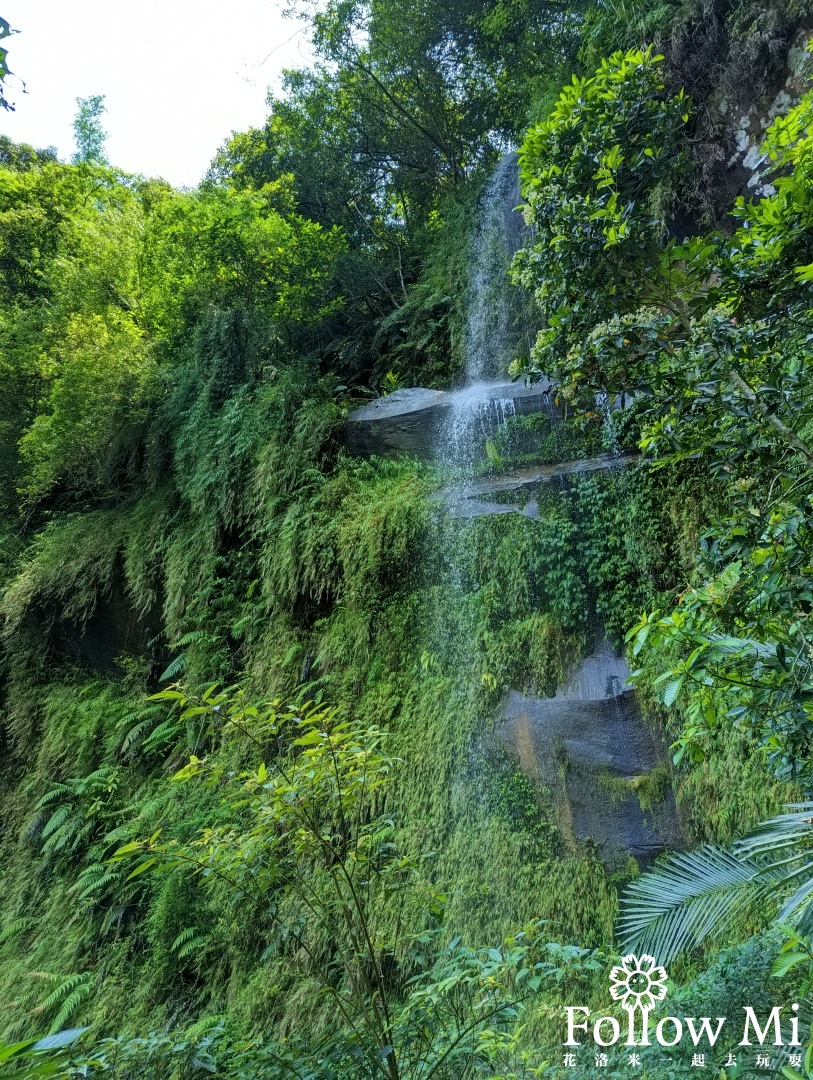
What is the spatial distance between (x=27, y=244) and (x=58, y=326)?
4151 millimetres

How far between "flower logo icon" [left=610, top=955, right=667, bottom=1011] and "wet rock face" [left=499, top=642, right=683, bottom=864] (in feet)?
3.88

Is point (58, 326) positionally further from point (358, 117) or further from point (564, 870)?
point (564, 870)

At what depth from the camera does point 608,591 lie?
4641 millimetres

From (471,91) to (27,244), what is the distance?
8.53 m

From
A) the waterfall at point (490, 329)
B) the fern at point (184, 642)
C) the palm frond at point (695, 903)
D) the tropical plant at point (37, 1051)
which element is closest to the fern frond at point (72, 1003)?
the fern at point (184, 642)

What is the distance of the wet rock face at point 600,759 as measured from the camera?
3.95m

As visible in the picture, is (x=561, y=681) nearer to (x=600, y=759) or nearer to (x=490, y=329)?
(x=600, y=759)

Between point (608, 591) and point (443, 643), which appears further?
point (443, 643)

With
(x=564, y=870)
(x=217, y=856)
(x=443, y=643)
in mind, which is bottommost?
(x=564, y=870)

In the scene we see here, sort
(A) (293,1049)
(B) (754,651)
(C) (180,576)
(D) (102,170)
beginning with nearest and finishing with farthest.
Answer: (A) (293,1049) < (B) (754,651) < (C) (180,576) < (D) (102,170)

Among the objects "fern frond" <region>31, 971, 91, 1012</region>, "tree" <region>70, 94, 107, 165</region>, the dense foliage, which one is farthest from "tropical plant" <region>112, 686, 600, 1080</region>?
"tree" <region>70, 94, 107, 165</region>

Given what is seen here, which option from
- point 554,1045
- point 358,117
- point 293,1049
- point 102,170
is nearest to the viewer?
point 293,1049

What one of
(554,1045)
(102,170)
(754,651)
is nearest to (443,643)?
(554,1045)

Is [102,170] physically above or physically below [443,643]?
above
